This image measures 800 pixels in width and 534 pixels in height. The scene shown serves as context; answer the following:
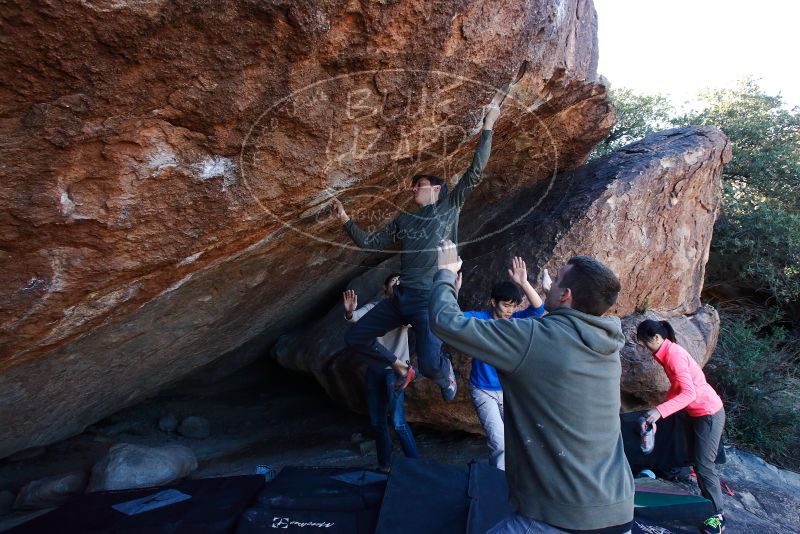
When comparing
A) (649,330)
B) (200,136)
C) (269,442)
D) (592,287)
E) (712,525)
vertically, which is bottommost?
(269,442)

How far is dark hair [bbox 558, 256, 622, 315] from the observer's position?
1800mm

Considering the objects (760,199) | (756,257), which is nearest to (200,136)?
(756,257)

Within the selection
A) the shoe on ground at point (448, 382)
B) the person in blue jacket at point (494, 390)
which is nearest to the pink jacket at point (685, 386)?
the person in blue jacket at point (494, 390)

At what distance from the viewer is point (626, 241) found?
4.28 m

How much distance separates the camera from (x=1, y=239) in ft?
7.46

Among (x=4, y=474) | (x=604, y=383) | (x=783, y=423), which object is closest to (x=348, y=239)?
(x=604, y=383)

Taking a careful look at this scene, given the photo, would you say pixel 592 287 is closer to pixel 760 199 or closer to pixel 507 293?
pixel 507 293

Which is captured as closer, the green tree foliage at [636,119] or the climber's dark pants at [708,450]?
the climber's dark pants at [708,450]

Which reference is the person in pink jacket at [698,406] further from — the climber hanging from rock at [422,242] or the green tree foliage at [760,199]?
the green tree foliage at [760,199]

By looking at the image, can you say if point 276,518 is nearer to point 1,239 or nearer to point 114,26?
point 1,239

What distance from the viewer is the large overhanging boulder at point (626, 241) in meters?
4.20

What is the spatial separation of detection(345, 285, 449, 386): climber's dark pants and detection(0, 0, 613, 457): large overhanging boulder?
0.73m

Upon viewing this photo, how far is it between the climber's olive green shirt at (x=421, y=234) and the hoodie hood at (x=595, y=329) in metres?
1.56

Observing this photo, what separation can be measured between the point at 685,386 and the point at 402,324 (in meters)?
1.75
